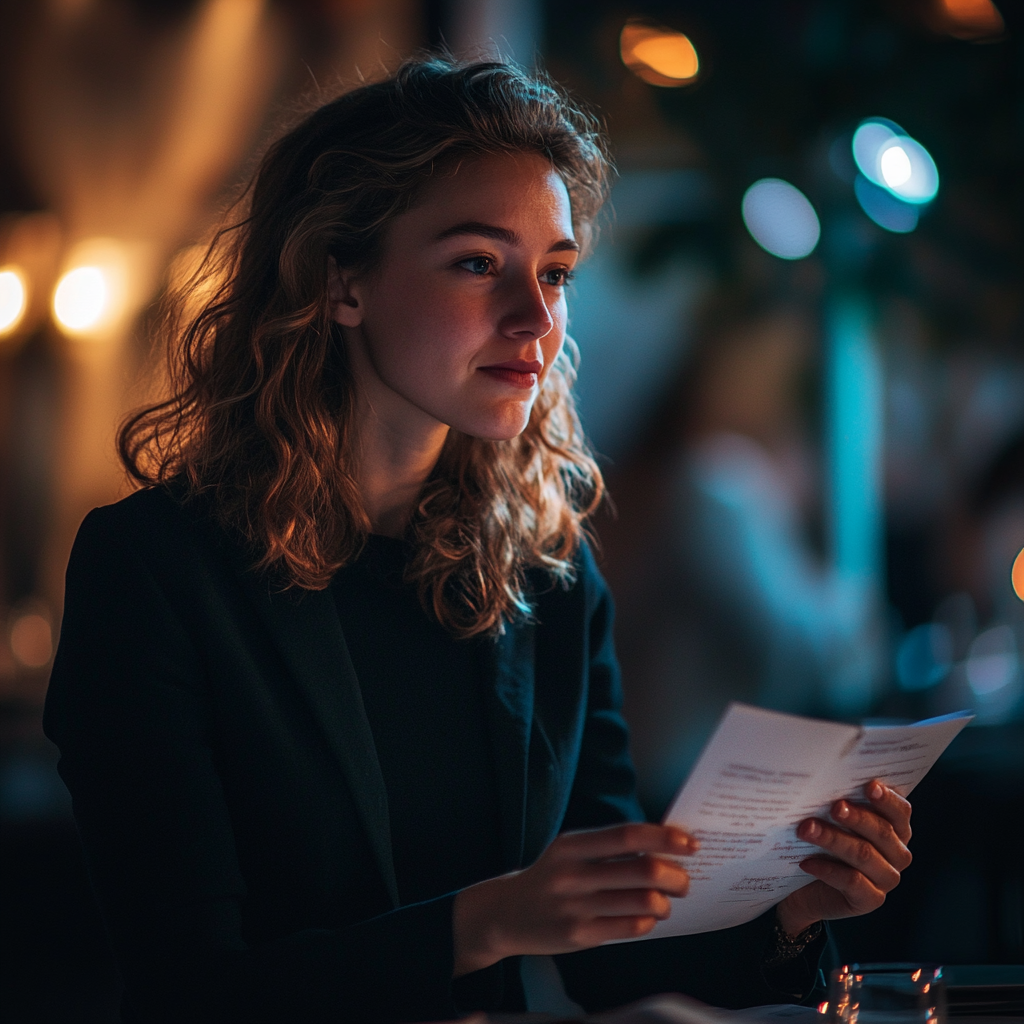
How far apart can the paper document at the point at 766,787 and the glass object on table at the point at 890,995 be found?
0.42 feet

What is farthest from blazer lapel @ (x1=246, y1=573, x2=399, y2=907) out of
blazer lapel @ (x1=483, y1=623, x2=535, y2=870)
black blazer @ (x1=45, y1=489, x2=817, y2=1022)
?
blazer lapel @ (x1=483, y1=623, x2=535, y2=870)

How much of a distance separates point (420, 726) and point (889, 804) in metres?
0.55

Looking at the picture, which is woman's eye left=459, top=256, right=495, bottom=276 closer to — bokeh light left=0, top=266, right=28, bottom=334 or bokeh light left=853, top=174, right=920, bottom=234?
bokeh light left=853, top=174, right=920, bottom=234

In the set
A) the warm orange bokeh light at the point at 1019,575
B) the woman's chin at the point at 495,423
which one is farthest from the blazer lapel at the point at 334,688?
the warm orange bokeh light at the point at 1019,575

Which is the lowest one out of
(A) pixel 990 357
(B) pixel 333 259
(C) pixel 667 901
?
(C) pixel 667 901

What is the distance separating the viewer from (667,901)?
92cm

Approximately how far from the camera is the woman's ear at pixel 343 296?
4.57ft

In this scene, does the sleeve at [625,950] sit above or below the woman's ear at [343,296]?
below

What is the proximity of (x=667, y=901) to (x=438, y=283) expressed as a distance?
728mm

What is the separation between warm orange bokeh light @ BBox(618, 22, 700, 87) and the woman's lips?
2376 mm

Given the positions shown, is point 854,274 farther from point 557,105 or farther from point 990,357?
point 557,105

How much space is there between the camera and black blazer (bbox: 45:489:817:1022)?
3.37 feet

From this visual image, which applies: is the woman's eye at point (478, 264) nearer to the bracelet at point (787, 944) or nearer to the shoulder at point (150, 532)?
the shoulder at point (150, 532)

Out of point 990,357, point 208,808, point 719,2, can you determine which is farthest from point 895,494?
point 208,808
